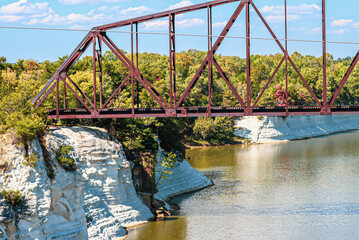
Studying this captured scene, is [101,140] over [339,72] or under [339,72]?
under

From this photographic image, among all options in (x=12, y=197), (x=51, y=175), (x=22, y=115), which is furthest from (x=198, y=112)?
(x=12, y=197)

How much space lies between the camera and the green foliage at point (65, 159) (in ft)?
106

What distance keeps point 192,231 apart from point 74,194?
8.24m

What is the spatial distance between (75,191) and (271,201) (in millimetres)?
16436

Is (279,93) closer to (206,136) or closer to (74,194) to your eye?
(206,136)

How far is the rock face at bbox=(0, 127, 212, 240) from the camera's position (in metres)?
29.5

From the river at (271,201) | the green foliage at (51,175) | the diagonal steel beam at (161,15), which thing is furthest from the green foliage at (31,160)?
the diagonal steel beam at (161,15)

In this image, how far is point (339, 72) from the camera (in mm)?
117750

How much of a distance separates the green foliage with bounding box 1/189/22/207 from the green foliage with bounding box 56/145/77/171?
3884 millimetres

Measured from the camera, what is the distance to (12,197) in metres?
28.9

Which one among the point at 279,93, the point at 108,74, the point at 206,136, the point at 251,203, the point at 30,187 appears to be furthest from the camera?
the point at 279,93

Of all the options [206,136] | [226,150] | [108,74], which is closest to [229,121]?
[206,136]

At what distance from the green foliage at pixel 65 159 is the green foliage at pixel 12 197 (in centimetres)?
388

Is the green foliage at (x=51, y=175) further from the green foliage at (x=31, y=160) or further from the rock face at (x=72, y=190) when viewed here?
the green foliage at (x=31, y=160)
